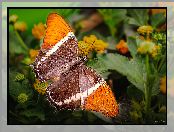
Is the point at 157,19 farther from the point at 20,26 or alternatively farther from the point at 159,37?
the point at 20,26

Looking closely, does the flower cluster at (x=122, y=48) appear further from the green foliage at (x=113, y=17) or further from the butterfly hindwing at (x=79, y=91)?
the butterfly hindwing at (x=79, y=91)

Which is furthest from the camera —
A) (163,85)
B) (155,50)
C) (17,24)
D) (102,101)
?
(17,24)

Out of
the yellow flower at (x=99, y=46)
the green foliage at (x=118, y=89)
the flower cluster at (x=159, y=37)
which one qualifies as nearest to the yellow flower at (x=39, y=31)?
the green foliage at (x=118, y=89)

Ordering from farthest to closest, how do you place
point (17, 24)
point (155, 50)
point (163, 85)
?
point (17, 24)
point (163, 85)
point (155, 50)

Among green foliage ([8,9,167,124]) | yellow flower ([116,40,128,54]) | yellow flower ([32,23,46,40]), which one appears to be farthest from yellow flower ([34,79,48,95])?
yellow flower ([116,40,128,54])

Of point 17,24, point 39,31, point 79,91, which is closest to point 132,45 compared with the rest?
point 79,91
